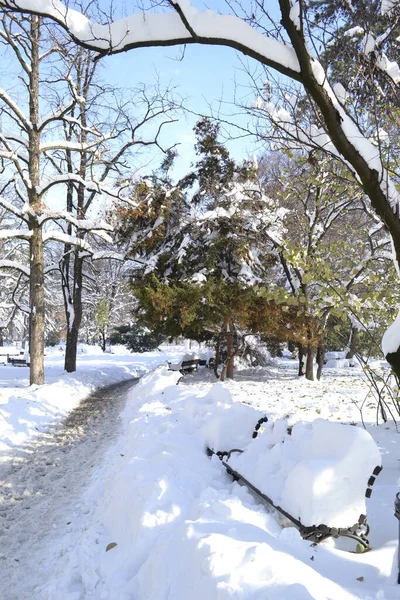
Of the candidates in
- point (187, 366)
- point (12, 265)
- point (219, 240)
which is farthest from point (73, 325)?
point (219, 240)

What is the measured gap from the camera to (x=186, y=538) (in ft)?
10.6

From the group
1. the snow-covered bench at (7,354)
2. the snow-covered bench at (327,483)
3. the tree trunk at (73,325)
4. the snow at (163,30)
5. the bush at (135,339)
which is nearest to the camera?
the snow at (163,30)

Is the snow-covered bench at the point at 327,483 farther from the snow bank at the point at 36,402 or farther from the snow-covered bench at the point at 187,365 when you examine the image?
the snow-covered bench at the point at 187,365

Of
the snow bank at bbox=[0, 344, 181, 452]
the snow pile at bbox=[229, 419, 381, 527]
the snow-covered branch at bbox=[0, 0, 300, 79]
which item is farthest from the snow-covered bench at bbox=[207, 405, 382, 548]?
the snow bank at bbox=[0, 344, 181, 452]

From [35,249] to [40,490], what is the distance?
9837 millimetres

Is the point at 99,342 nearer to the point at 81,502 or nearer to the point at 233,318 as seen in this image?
the point at 233,318

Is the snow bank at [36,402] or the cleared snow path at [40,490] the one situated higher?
the snow bank at [36,402]

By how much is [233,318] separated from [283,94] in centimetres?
1224

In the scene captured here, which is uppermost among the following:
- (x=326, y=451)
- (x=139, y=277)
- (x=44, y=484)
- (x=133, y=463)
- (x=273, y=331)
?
(x=139, y=277)

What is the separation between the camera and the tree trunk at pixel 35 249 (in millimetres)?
13992

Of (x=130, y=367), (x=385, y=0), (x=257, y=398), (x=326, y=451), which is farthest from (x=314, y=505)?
(x=130, y=367)

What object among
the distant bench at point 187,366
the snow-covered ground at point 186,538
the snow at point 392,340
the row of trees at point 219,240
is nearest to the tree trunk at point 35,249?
the row of trees at point 219,240

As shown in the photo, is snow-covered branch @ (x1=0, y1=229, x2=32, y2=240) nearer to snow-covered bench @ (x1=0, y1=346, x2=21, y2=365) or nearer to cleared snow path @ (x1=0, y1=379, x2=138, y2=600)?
cleared snow path @ (x1=0, y1=379, x2=138, y2=600)

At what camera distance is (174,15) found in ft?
11.6
